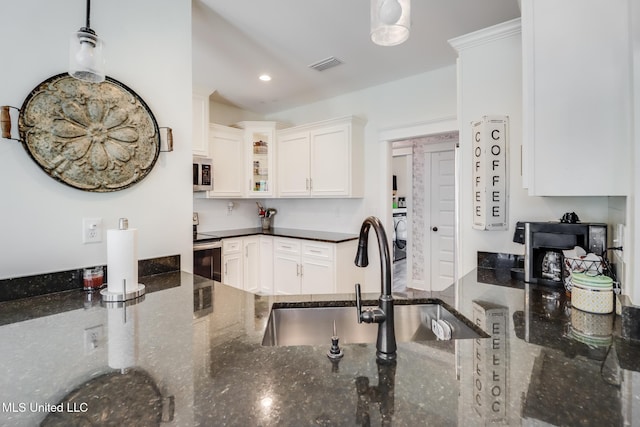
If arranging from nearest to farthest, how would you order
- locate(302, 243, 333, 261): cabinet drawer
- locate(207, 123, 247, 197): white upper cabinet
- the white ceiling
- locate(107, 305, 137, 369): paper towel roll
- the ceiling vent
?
locate(107, 305, 137, 369): paper towel roll → the white ceiling → the ceiling vent → locate(302, 243, 333, 261): cabinet drawer → locate(207, 123, 247, 197): white upper cabinet

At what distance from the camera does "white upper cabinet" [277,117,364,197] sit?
377cm

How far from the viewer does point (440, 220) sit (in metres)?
4.48

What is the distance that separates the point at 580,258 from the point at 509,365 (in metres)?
0.89

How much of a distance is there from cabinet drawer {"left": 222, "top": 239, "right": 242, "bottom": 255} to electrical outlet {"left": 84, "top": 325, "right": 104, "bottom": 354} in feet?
8.97

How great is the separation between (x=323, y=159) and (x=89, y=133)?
263 cm

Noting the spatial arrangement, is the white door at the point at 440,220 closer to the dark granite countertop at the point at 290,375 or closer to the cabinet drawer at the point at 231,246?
the cabinet drawer at the point at 231,246

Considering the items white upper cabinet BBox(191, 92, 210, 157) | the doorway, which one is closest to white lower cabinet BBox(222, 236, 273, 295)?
white upper cabinet BBox(191, 92, 210, 157)

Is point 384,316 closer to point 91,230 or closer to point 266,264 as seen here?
point 91,230

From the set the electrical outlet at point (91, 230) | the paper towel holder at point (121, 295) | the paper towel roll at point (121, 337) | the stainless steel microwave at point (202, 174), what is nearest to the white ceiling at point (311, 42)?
the stainless steel microwave at point (202, 174)

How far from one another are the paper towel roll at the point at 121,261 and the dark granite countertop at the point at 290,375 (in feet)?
0.73

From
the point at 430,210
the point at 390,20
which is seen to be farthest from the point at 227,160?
the point at 390,20

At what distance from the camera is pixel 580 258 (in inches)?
55.4

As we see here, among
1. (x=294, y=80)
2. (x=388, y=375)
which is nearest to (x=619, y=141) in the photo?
(x=388, y=375)

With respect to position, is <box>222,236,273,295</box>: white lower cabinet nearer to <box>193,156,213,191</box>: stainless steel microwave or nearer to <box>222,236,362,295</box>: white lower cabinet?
<box>222,236,362,295</box>: white lower cabinet
